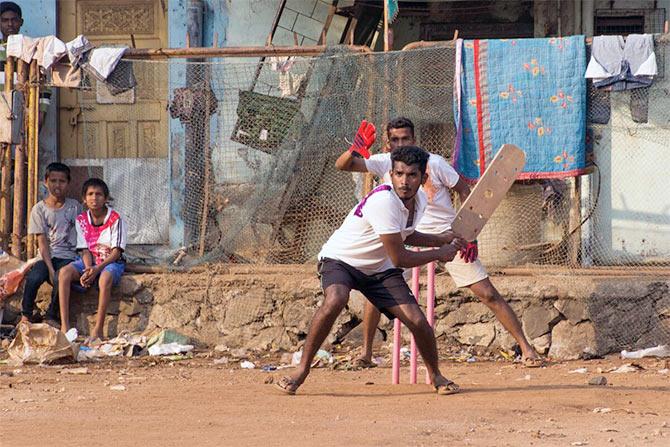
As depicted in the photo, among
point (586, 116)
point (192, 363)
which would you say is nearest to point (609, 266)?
point (586, 116)

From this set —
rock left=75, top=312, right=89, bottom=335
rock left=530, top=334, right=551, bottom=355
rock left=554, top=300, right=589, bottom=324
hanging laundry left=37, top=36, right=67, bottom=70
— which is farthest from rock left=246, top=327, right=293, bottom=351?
hanging laundry left=37, top=36, right=67, bottom=70

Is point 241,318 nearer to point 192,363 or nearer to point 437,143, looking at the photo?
point 192,363

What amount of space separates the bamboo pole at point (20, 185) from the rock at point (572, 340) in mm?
4492

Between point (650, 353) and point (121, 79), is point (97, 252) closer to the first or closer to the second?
point (121, 79)

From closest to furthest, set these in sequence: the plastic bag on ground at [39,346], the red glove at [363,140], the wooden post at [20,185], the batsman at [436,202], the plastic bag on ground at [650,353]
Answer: the red glove at [363,140], the batsman at [436,202], the plastic bag on ground at [39,346], the plastic bag on ground at [650,353], the wooden post at [20,185]

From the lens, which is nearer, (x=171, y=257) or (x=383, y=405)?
(x=383, y=405)

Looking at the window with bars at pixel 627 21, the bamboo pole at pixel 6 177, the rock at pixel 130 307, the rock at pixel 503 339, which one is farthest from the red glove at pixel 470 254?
the window with bars at pixel 627 21

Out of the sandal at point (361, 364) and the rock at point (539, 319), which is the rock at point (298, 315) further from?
the rock at point (539, 319)

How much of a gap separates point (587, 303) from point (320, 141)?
2477mm

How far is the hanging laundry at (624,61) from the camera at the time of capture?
30.3ft

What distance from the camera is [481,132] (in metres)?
9.41

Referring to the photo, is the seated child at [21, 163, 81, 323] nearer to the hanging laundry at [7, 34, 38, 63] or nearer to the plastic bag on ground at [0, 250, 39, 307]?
the plastic bag on ground at [0, 250, 39, 307]

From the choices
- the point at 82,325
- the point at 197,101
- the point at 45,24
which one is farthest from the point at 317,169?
the point at 45,24

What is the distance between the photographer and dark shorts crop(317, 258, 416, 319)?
702 cm
